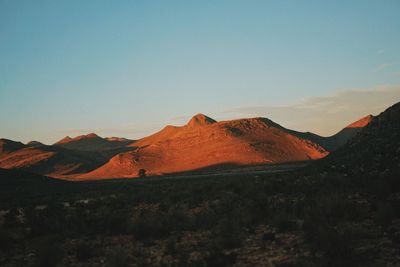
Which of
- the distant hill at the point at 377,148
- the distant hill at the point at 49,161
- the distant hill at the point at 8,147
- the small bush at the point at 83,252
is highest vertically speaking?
the distant hill at the point at 8,147

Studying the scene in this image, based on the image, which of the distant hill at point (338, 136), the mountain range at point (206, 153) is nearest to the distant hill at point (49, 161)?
the mountain range at point (206, 153)

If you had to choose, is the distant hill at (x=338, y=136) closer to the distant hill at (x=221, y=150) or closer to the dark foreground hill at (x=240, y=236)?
the distant hill at (x=221, y=150)

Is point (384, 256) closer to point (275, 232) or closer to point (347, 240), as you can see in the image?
point (347, 240)

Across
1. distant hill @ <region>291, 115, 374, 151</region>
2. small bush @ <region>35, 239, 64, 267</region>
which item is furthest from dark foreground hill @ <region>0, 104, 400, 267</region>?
distant hill @ <region>291, 115, 374, 151</region>

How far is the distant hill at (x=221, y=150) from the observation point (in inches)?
4761

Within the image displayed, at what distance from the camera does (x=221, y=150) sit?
421 ft

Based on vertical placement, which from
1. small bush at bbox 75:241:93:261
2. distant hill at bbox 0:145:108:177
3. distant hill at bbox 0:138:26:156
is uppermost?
distant hill at bbox 0:138:26:156

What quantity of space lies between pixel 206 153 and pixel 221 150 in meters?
5.14

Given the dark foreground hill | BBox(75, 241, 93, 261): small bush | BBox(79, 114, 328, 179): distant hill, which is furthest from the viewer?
BBox(79, 114, 328, 179): distant hill

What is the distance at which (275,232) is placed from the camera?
560 inches

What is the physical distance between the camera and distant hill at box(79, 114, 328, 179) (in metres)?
121

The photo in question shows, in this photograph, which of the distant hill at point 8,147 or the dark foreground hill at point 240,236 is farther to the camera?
the distant hill at point 8,147

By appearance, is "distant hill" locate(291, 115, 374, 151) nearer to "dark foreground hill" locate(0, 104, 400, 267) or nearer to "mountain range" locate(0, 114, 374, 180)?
"mountain range" locate(0, 114, 374, 180)

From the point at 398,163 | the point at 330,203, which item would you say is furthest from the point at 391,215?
the point at 398,163
